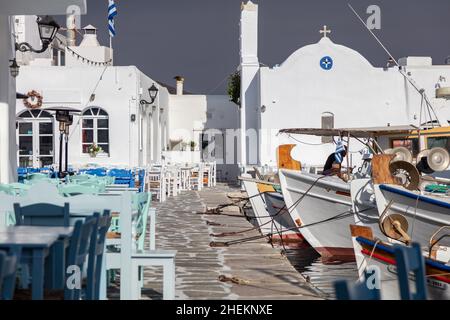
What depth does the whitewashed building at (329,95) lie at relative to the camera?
107 ft

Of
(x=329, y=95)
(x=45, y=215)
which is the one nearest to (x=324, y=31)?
(x=329, y=95)

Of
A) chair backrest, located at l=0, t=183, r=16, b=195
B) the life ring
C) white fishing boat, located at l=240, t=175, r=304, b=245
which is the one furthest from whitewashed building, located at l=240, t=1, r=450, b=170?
chair backrest, located at l=0, t=183, r=16, b=195

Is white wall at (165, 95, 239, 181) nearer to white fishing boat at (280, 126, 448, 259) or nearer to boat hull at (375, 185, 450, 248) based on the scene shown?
white fishing boat at (280, 126, 448, 259)

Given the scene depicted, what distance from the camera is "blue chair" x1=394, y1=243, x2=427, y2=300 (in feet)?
13.6

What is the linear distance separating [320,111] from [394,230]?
2077 centimetres

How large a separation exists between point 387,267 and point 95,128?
2156 cm

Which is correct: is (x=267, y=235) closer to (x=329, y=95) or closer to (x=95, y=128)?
(x=95, y=128)

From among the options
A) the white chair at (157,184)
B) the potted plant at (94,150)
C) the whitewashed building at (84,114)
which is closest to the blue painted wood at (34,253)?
the white chair at (157,184)

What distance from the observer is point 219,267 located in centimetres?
1124

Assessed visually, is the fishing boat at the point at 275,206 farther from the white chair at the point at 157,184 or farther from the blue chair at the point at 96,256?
the blue chair at the point at 96,256

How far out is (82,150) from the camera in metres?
29.8
